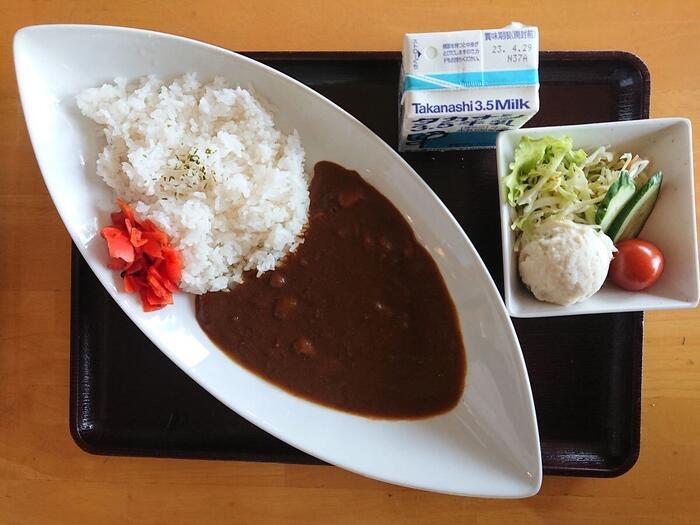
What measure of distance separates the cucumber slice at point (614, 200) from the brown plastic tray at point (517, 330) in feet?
0.80

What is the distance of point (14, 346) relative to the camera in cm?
155

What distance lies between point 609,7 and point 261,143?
100cm

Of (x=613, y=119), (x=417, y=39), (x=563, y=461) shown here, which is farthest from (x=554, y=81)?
(x=563, y=461)

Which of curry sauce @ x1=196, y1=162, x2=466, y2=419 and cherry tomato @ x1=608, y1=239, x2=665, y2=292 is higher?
cherry tomato @ x1=608, y1=239, x2=665, y2=292

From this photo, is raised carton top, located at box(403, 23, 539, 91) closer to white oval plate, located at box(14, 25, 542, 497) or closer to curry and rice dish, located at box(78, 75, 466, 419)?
white oval plate, located at box(14, 25, 542, 497)

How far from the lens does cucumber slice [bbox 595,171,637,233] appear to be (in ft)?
4.18

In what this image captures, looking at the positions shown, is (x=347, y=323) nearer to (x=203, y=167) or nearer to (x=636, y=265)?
(x=203, y=167)

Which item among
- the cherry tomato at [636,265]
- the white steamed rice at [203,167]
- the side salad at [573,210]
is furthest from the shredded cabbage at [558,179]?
the white steamed rice at [203,167]

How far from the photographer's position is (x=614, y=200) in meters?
1.28

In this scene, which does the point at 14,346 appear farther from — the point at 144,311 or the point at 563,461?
the point at 563,461

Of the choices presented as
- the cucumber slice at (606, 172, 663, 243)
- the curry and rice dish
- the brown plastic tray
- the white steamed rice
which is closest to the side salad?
the cucumber slice at (606, 172, 663, 243)

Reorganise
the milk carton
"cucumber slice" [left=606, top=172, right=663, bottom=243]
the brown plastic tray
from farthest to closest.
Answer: the brown plastic tray → "cucumber slice" [left=606, top=172, right=663, bottom=243] → the milk carton

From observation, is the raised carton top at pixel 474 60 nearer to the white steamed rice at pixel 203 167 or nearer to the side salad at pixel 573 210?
the side salad at pixel 573 210

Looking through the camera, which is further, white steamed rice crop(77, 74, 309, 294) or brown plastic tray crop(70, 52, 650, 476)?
brown plastic tray crop(70, 52, 650, 476)
